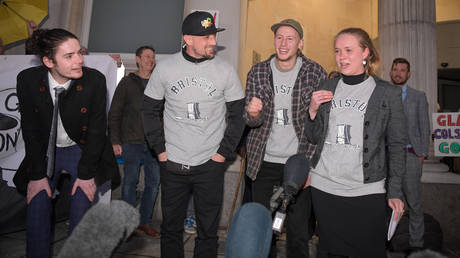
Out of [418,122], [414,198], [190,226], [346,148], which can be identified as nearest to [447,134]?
[418,122]

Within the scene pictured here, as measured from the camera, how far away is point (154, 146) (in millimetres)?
2678

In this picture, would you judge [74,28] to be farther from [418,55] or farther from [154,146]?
[418,55]

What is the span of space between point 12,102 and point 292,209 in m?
3.94

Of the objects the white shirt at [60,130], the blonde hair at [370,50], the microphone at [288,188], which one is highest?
the blonde hair at [370,50]

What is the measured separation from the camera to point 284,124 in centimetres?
272

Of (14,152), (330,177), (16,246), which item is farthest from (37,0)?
(330,177)

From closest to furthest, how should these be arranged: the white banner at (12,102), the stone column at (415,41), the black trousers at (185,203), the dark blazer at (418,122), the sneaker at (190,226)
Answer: the black trousers at (185,203) → the white banner at (12,102) → the dark blazer at (418,122) → the sneaker at (190,226) → the stone column at (415,41)

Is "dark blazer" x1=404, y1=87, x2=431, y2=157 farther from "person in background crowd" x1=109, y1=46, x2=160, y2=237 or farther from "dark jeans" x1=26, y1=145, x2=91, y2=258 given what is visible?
"dark jeans" x1=26, y1=145, x2=91, y2=258

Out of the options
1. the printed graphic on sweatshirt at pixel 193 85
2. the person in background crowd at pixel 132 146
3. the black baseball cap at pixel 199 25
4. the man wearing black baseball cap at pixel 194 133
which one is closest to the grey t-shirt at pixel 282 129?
the man wearing black baseball cap at pixel 194 133

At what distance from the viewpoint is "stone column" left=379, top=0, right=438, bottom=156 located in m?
5.34

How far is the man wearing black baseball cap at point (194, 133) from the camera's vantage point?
2582mm

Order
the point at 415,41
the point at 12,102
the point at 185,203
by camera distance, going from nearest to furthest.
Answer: the point at 185,203, the point at 12,102, the point at 415,41

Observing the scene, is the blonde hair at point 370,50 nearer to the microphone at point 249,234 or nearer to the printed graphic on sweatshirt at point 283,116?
the printed graphic on sweatshirt at point 283,116

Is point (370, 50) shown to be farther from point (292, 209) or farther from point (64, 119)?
point (64, 119)
